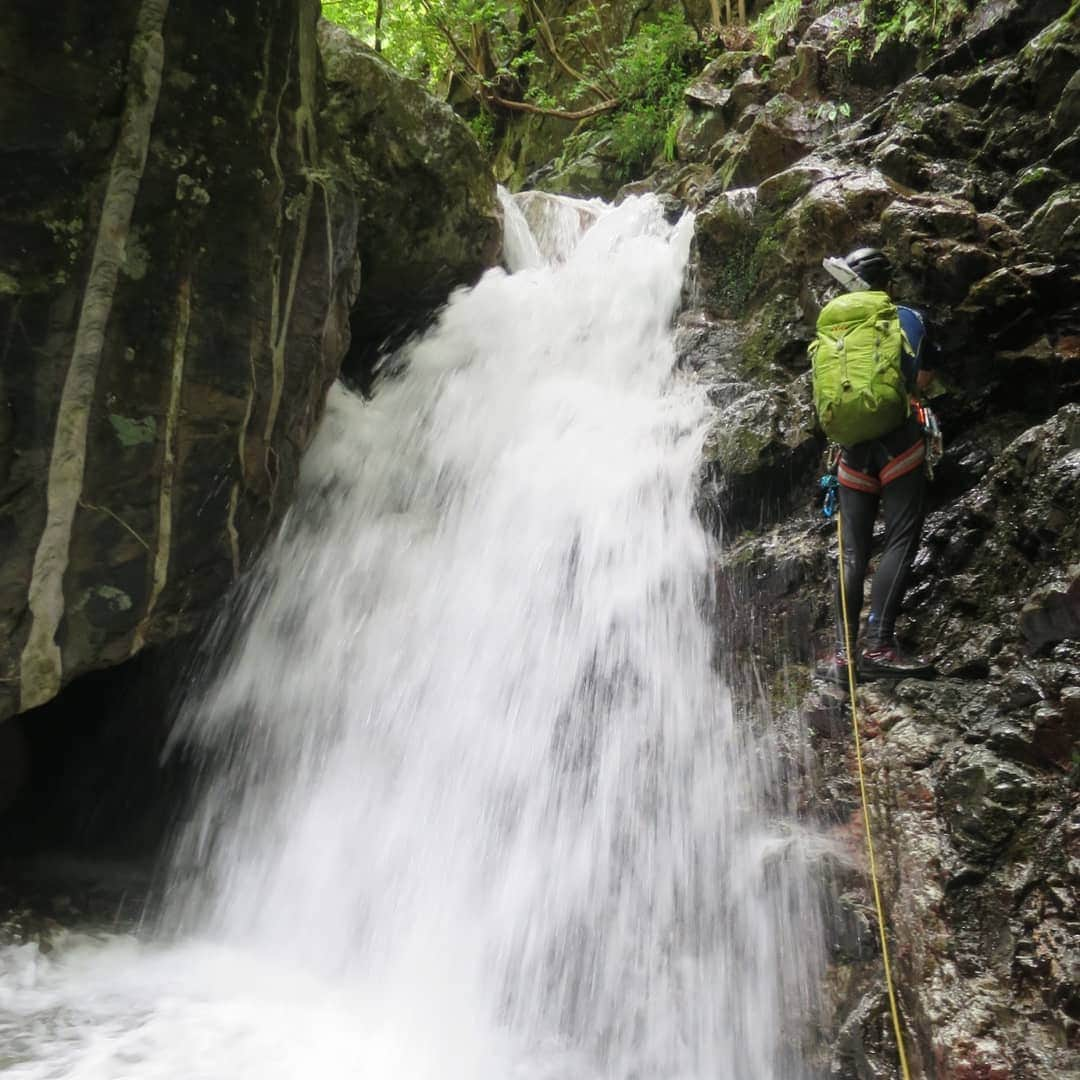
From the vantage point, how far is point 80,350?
3781 millimetres

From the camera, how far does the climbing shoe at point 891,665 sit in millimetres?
4168

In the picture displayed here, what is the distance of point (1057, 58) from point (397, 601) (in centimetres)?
686

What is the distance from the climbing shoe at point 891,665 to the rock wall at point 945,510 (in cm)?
9

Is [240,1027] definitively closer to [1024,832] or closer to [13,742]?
[13,742]

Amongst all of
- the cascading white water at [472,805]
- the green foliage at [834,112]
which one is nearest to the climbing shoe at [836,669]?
the cascading white water at [472,805]

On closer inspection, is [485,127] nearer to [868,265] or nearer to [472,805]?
[868,265]

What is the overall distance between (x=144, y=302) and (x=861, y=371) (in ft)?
12.5

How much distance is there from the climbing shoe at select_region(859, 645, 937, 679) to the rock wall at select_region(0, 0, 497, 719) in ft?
12.8

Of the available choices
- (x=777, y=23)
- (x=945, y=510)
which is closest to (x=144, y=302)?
(x=945, y=510)

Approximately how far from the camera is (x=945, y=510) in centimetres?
489

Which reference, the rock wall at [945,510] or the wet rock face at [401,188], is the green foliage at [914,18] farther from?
the wet rock face at [401,188]

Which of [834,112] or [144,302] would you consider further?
[834,112]

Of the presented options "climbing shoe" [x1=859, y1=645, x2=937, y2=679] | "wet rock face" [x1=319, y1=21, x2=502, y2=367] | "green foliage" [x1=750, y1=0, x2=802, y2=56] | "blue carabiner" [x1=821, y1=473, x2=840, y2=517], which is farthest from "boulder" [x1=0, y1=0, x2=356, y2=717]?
"green foliage" [x1=750, y1=0, x2=802, y2=56]

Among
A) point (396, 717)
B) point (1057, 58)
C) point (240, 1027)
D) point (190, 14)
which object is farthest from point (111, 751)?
point (1057, 58)
